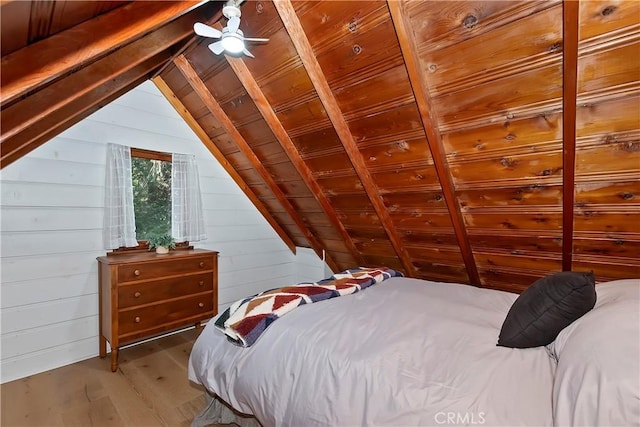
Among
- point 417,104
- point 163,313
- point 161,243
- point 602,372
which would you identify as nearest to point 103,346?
point 163,313

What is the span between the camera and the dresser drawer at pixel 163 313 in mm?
2514

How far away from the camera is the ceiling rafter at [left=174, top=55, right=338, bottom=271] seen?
2.54 meters

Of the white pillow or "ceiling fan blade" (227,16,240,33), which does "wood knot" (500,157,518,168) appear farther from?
"ceiling fan blade" (227,16,240,33)

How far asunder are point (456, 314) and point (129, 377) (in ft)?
7.91

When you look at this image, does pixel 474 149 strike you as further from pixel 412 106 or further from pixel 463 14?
pixel 463 14

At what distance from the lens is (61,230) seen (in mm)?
2525

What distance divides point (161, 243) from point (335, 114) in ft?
6.68

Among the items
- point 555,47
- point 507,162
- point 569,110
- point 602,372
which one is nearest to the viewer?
point 602,372

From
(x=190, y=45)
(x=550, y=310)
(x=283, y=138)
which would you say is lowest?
(x=550, y=310)

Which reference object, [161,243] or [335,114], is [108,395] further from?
[335,114]

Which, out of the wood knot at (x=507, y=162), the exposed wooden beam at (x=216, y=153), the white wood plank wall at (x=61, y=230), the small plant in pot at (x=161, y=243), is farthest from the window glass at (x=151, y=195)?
the wood knot at (x=507, y=162)

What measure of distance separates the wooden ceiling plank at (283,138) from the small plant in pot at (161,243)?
56.5 inches

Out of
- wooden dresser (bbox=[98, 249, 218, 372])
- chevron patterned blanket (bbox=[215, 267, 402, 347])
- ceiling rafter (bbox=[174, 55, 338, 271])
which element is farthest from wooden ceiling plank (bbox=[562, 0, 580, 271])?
wooden dresser (bbox=[98, 249, 218, 372])

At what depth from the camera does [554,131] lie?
5.58ft
